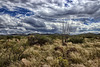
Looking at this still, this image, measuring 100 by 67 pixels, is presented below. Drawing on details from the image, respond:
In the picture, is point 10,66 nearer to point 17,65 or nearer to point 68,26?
point 17,65

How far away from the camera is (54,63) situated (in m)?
5.04

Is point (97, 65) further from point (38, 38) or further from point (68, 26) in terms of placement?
point (68, 26)

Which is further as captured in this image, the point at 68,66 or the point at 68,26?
the point at 68,26

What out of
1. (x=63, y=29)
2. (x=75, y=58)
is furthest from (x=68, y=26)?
(x=75, y=58)

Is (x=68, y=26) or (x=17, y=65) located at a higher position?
(x=68, y=26)

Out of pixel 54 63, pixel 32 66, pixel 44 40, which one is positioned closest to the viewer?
pixel 32 66

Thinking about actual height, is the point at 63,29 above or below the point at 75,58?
above

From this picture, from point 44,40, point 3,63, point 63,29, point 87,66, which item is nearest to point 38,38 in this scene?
point 44,40

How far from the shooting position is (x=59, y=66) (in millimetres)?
4840

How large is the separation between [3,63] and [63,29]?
14.7 metres

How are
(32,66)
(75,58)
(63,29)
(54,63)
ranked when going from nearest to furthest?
(32,66), (54,63), (75,58), (63,29)

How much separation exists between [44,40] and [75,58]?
821 cm

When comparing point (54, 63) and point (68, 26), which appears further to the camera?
point (68, 26)

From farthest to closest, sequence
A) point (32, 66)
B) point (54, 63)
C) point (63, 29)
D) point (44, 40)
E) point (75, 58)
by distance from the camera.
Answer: point (63, 29) → point (44, 40) → point (75, 58) → point (54, 63) → point (32, 66)
